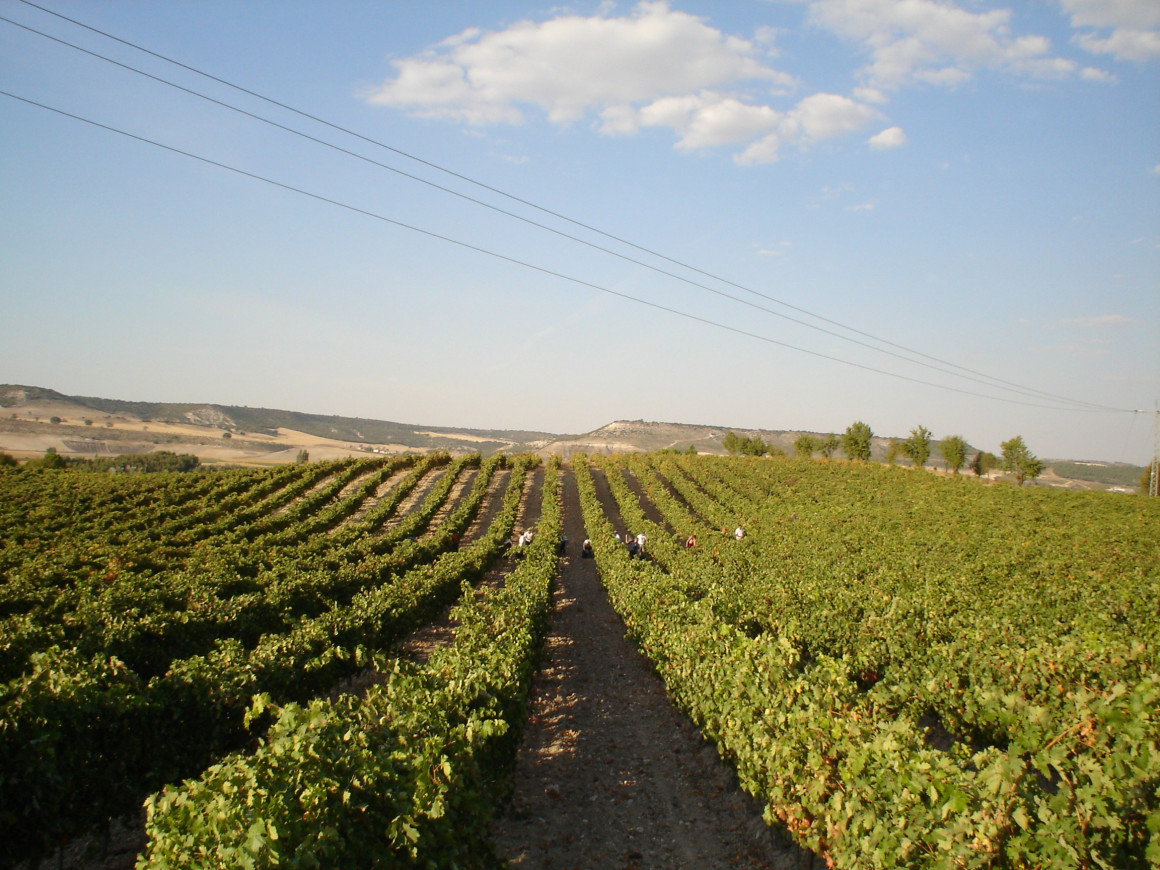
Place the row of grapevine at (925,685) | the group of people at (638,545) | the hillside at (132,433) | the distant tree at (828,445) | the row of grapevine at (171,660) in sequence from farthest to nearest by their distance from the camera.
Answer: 1. the hillside at (132,433)
2. the distant tree at (828,445)
3. the group of people at (638,545)
4. the row of grapevine at (171,660)
5. the row of grapevine at (925,685)

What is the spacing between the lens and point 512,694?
33.4 feet

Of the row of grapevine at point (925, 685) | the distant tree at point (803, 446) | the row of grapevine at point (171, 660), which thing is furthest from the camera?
the distant tree at point (803, 446)

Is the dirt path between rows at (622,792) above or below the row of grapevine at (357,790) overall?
below

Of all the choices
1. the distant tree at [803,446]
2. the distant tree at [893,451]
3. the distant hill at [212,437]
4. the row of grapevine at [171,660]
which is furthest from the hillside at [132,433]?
the row of grapevine at [171,660]

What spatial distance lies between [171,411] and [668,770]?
222540mm

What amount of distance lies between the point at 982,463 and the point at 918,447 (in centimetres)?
2133

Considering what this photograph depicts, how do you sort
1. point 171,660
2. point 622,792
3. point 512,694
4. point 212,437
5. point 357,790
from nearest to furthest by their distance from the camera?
point 357,790 → point 512,694 → point 622,792 → point 171,660 → point 212,437

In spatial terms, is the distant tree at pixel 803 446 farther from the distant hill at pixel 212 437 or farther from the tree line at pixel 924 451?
the distant hill at pixel 212 437

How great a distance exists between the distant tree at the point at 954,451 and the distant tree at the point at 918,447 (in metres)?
2.66

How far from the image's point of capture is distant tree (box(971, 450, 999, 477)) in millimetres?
99125

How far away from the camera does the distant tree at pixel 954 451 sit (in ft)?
296

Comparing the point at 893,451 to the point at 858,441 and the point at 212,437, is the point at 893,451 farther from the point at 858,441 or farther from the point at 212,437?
the point at 212,437

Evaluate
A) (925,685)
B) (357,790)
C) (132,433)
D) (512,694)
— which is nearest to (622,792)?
(512,694)

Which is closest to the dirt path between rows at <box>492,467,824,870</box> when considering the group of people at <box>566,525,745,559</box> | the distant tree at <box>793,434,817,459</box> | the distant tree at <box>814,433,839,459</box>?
Result: the group of people at <box>566,525,745,559</box>
